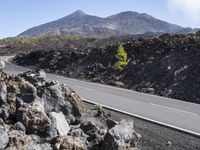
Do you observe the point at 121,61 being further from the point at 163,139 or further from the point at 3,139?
the point at 3,139

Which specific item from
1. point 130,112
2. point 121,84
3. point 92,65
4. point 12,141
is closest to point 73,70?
point 92,65

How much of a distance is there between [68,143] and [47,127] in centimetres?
88

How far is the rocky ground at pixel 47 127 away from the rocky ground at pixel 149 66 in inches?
530

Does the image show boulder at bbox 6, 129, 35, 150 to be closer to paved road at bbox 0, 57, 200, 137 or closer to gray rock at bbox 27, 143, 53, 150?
gray rock at bbox 27, 143, 53, 150

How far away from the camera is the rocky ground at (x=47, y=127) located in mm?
11211

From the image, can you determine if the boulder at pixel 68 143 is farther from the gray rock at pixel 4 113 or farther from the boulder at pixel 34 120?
the gray rock at pixel 4 113

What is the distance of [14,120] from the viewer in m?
12.6

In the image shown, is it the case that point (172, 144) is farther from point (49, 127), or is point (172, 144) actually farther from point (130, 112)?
point (130, 112)

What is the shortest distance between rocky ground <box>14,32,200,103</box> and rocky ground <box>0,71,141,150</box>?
13458 millimetres

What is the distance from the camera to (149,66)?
34.9 metres

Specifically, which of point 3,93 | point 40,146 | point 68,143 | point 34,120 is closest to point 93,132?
point 68,143

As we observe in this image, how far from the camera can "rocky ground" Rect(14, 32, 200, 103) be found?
2942 cm

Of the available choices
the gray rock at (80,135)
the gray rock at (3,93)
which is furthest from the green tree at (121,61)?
the gray rock at (80,135)

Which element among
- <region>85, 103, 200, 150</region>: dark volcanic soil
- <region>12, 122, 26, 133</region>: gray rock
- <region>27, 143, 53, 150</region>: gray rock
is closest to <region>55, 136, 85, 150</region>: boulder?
<region>27, 143, 53, 150</region>: gray rock
